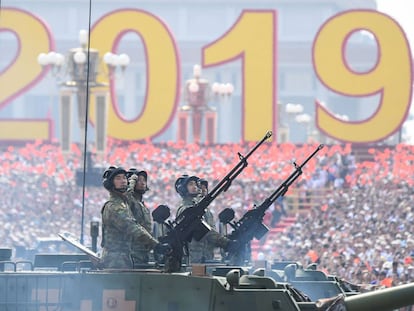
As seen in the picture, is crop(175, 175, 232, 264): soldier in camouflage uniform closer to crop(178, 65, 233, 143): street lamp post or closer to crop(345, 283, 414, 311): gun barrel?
crop(345, 283, 414, 311): gun barrel

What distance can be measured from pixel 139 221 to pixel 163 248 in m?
1.51

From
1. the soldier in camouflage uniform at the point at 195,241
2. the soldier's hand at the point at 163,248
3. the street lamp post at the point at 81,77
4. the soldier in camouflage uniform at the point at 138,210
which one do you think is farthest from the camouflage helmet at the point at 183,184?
the street lamp post at the point at 81,77

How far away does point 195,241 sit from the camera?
19.1 meters

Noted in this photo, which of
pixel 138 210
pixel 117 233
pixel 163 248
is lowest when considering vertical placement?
pixel 163 248

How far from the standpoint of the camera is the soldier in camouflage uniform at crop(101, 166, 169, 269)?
16.1 m

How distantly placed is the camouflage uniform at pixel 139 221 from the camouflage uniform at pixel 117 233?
0.94ft

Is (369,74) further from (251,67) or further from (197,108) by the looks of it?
(197,108)

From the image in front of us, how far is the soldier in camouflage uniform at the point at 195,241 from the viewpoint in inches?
754

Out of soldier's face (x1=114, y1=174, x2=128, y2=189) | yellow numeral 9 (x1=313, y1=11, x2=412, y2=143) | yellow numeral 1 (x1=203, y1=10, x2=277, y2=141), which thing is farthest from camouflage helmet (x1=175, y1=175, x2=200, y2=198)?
yellow numeral 1 (x1=203, y1=10, x2=277, y2=141)

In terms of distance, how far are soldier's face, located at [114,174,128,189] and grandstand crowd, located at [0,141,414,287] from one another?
1277 cm

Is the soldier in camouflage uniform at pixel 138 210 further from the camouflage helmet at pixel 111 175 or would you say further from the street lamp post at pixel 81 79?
the street lamp post at pixel 81 79

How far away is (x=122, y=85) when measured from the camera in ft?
392

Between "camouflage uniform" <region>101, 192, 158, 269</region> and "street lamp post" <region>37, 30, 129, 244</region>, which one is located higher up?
"street lamp post" <region>37, 30, 129, 244</region>

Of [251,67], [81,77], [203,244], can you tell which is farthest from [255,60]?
[203,244]
